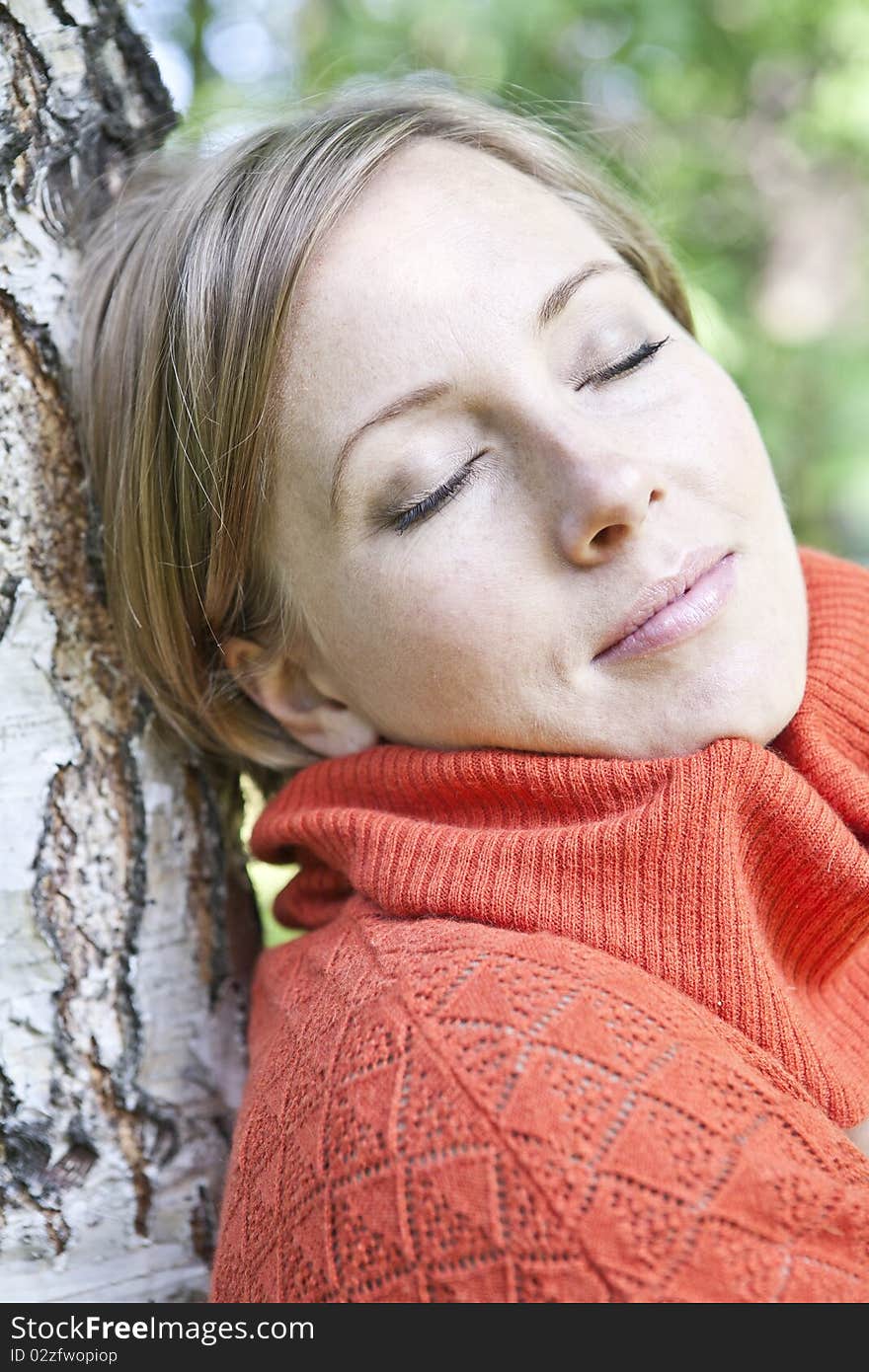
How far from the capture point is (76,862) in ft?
5.82

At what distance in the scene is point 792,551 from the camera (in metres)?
1.81

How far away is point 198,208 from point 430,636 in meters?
0.88

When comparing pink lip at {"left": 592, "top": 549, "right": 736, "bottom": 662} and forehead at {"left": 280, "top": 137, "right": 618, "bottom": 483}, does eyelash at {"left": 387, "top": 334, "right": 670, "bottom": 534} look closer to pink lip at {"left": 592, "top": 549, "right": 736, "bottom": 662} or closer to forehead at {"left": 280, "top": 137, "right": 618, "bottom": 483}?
forehead at {"left": 280, "top": 137, "right": 618, "bottom": 483}

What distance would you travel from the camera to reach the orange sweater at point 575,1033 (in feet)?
3.85

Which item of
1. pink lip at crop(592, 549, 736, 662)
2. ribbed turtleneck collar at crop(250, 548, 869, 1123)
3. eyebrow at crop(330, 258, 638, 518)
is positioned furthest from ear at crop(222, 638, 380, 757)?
pink lip at crop(592, 549, 736, 662)

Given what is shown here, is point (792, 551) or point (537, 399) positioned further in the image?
point (792, 551)

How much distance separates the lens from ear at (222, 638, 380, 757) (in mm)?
2014

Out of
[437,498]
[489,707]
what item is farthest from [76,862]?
[437,498]

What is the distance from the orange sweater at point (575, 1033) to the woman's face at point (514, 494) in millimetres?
99

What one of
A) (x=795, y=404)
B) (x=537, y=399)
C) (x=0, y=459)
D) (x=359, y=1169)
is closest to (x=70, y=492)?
(x=0, y=459)

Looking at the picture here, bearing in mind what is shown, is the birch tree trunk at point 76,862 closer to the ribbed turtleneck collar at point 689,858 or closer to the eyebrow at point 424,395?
the ribbed turtleneck collar at point 689,858

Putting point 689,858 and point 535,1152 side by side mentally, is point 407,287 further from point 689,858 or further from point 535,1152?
point 535,1152

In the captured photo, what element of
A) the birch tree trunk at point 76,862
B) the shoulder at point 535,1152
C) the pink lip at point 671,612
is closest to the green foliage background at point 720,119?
the birch tree trunk at point 76,862
